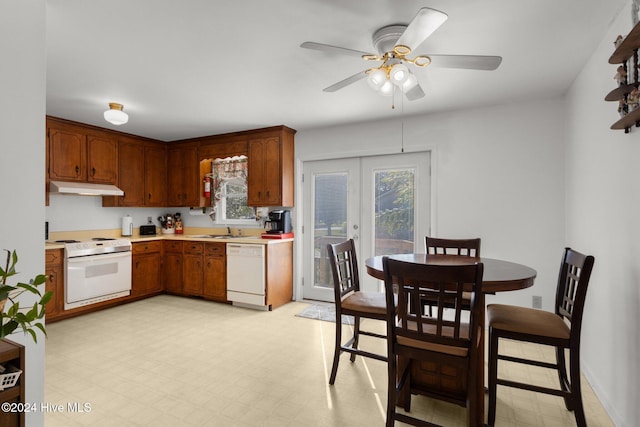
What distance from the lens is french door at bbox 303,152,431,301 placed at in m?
3.93

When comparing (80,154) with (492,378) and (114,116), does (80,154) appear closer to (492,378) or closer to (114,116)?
(114,116)

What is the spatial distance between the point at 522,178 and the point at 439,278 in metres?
2.46

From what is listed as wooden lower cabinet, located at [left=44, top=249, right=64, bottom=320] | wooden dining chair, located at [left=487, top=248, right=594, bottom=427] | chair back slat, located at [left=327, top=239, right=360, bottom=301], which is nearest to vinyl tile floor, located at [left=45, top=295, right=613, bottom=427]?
wooden lower cabinet, located at [left=44, top=249, right=64, bottom=320]

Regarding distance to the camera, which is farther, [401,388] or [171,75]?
[171,75]

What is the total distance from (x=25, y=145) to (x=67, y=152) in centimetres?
299

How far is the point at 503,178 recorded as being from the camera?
11.4ft

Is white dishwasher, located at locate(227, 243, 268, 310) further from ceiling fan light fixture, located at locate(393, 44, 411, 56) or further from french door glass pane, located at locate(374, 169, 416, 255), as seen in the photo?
ceiling fan light fixture, located at locate(393, 44, 411, 56)

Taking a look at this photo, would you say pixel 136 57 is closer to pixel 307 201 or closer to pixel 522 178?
pixel 307 201

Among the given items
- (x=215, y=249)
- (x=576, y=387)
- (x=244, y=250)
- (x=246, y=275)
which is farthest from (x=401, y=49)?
(x=215, y=249)

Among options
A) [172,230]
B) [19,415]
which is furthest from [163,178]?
[19,415]

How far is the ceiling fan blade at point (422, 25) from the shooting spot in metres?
1.48

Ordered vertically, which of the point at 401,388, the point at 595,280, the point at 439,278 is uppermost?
the point at 439,278

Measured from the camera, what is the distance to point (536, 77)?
278 centimetres

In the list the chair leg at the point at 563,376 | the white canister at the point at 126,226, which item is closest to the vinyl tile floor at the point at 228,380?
the chair leg at the point at 563,376
